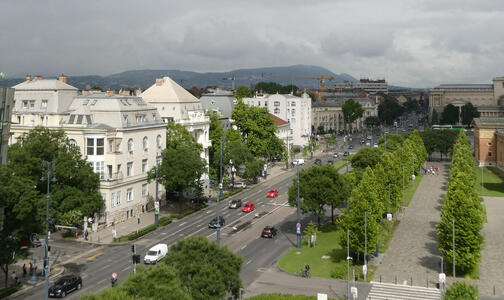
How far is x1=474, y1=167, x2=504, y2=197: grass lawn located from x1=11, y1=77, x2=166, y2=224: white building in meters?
54.6

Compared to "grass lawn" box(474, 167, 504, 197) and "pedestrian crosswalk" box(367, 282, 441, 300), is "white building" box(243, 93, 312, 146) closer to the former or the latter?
"grass lawn" box(474, 167, 504, 197)

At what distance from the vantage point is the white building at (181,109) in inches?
3671

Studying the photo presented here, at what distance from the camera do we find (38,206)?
50.0m

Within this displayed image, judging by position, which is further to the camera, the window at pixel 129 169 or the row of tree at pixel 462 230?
the window at pixel 129 169

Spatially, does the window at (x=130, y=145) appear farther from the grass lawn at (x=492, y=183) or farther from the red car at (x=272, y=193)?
the grass lawn at (x=492, y=183)

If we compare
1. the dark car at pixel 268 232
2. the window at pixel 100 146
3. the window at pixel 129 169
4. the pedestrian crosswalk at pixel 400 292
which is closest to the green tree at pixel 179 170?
the window at pixel 129 169

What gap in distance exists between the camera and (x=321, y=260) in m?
55.1

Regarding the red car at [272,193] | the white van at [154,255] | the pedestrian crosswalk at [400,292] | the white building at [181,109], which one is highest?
the white building at [181,109]

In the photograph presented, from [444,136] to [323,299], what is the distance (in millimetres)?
114328

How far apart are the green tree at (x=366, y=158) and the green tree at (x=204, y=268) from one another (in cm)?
5899

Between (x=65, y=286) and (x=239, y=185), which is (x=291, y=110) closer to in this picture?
(x=239, y=185)

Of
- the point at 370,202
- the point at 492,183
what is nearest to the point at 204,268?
the point at 370,202

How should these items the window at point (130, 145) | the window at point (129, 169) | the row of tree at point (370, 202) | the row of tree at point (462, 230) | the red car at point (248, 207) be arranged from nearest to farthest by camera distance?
the row of tree at point (462, 230) → the row of tree at point (370, 202) → the window at point (129, 169) → the window at point (130, 145) → the red car at point (248, 207)

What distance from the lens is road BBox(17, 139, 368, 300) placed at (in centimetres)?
5044
